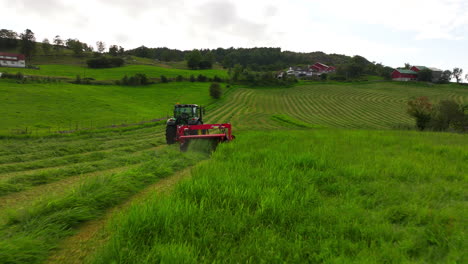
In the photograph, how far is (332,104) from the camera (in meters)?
47.6

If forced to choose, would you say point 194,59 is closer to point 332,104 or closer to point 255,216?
point 332,104

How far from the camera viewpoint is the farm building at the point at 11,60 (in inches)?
2798

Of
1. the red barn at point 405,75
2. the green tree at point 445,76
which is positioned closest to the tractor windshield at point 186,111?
the red barn at point 405,75

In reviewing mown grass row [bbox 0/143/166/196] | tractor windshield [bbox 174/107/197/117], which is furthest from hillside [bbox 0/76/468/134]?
mown grass row [bbox 0/143/166/196]

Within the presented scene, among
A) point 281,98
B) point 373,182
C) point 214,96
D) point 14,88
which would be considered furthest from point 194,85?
point 373,182

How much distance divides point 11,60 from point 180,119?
94.3m

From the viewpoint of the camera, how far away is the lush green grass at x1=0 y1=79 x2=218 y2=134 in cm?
2260

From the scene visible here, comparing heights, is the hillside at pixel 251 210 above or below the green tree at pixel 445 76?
below

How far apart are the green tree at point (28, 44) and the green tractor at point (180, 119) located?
330ft

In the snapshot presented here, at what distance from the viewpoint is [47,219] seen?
302 cm

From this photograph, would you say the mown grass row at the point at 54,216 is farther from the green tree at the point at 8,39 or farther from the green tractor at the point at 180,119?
the green tree at the point at 8,39

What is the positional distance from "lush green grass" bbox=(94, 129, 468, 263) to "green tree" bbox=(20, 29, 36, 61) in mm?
110437

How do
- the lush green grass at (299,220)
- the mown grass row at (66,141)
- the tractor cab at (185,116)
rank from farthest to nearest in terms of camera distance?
the tractor cab at (185,116) < the mown grass row at (66,141) < the lush green grass at (299,220)

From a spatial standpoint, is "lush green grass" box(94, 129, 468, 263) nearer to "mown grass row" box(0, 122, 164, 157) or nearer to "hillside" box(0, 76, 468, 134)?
"mown grass row" box(0, 122, 164, 157)
